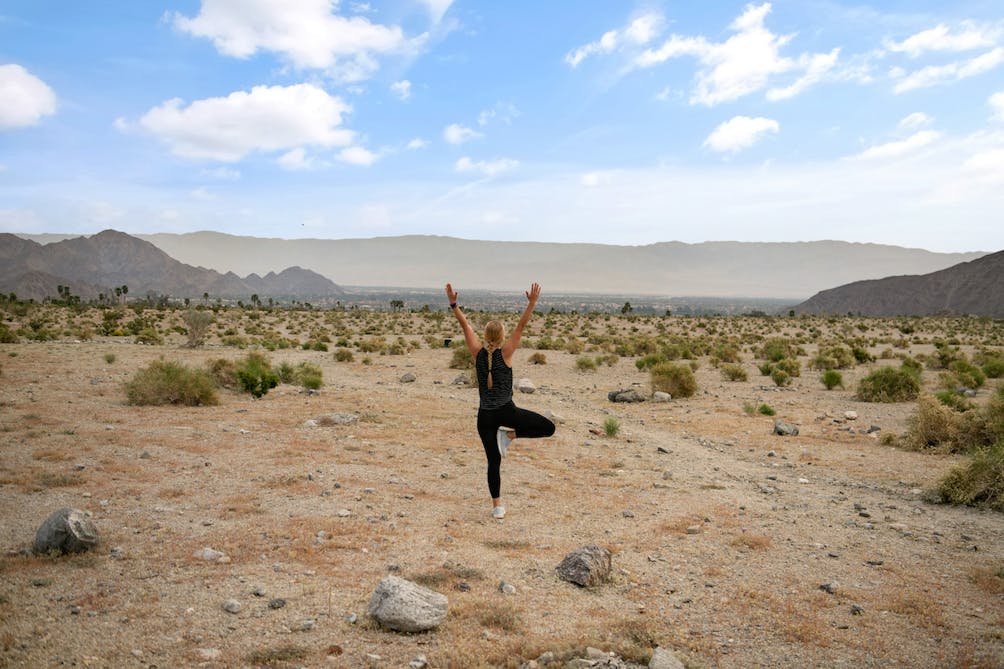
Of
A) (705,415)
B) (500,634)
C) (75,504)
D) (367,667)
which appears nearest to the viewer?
(367,667)

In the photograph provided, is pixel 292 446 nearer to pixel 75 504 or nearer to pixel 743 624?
pixel 75 504

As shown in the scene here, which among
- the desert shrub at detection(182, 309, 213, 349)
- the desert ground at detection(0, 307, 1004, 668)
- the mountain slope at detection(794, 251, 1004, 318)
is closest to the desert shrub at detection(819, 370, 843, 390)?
the desert ground at detection(0, 307, 1004, 668)

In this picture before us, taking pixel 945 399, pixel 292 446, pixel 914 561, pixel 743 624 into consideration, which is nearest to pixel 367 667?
pixel 743 624

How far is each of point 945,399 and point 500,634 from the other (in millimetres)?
13683

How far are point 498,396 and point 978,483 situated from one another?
21.6 ft

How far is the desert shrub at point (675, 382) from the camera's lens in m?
18.1

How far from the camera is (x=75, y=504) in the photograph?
271 inches

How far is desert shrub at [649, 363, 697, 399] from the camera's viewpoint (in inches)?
712

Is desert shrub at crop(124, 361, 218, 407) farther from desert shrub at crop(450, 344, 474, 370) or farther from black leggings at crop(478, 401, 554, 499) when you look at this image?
desert shrub at crop(450, 344, 474, 370)

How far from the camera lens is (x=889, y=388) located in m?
16.7

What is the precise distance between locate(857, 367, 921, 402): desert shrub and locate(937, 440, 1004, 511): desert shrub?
895 cm

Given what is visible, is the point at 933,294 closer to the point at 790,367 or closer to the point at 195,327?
the point at 790,367

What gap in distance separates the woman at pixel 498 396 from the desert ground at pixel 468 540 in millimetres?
984

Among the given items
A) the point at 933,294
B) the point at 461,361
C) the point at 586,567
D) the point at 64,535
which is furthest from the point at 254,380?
the point at 933,294
